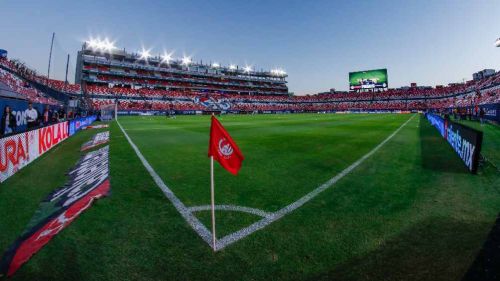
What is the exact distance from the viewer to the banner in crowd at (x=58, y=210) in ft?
11.4

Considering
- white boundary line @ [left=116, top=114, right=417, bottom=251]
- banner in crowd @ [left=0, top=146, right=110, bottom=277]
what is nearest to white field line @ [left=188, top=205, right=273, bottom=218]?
white boundary line @ [left=116, top=114, right=417, bottom=251]

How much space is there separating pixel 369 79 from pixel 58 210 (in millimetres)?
96230

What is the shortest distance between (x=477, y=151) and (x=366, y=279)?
6.63 meters

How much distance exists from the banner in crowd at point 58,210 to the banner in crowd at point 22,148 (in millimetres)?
1476

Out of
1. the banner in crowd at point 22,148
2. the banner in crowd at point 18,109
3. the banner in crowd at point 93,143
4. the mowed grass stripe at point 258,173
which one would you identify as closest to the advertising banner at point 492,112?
the mowed grass stripe at point 258,173

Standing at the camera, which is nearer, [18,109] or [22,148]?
[22,148]

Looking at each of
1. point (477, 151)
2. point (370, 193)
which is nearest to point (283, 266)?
point (370, 193)

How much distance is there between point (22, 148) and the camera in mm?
8922

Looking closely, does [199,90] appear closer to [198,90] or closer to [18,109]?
[198,90]

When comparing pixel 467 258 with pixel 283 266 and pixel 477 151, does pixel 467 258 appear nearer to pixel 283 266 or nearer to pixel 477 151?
pixel 283 266

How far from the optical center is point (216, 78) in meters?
124

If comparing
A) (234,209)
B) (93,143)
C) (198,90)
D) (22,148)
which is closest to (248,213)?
(234,209)

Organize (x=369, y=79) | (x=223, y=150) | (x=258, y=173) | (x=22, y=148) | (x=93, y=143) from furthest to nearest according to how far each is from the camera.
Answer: (x=369, y=79)
(x=93, y=143)
(x=22, y=148)
(x=258, y=173)
(x=223, y=150)

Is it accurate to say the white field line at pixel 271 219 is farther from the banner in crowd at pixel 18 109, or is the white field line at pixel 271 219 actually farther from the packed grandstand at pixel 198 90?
the packed grandstand at pixel 198 90
